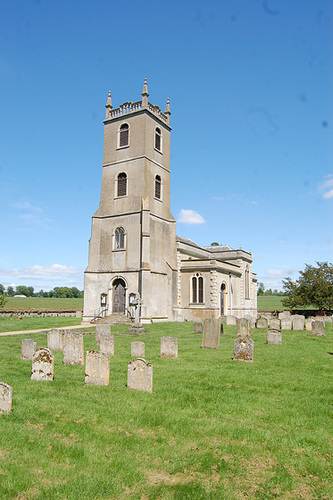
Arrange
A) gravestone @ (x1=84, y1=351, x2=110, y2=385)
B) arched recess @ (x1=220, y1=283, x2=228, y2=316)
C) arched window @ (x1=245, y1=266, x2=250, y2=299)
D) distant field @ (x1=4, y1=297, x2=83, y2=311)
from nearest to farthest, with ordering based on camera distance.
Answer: gravestone @ (x1=84, y1=351, x2=110, y2=385), arched recess @ (x1=220, y1=283, x2=228, y2=316), arched window @ (x1=245, y1=266, x2=250, y2=299), distant field @ (x1=4, y1=297, x2=83, y2=311)

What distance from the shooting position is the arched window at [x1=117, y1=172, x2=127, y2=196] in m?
33.2

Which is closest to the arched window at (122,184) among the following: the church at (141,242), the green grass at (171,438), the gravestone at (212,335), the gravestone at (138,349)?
the church at (141,242)

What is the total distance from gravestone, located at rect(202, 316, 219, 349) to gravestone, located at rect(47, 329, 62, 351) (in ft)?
20.0

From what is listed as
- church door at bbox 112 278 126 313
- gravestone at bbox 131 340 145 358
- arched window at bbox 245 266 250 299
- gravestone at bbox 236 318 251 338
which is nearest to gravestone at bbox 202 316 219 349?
gravestone at bbox 236 318 251 338

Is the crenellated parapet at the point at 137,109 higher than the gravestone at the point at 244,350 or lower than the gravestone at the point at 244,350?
higher

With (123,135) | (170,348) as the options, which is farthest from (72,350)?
(123,135)

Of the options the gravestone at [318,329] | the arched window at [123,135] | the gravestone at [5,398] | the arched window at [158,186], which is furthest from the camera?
the arched window at [123,135]

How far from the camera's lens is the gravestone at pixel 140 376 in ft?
28.6

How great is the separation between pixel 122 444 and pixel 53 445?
106cm

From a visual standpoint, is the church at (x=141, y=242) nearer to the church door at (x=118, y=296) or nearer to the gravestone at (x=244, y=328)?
the church door at (x=118, y=296)

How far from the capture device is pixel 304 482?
16.0 ft

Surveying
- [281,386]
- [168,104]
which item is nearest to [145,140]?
[168,104]

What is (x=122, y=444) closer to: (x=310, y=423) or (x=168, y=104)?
(x=310, y=423)

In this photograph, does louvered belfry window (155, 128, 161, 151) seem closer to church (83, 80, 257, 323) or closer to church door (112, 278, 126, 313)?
church (83, 80, 257, 323)
